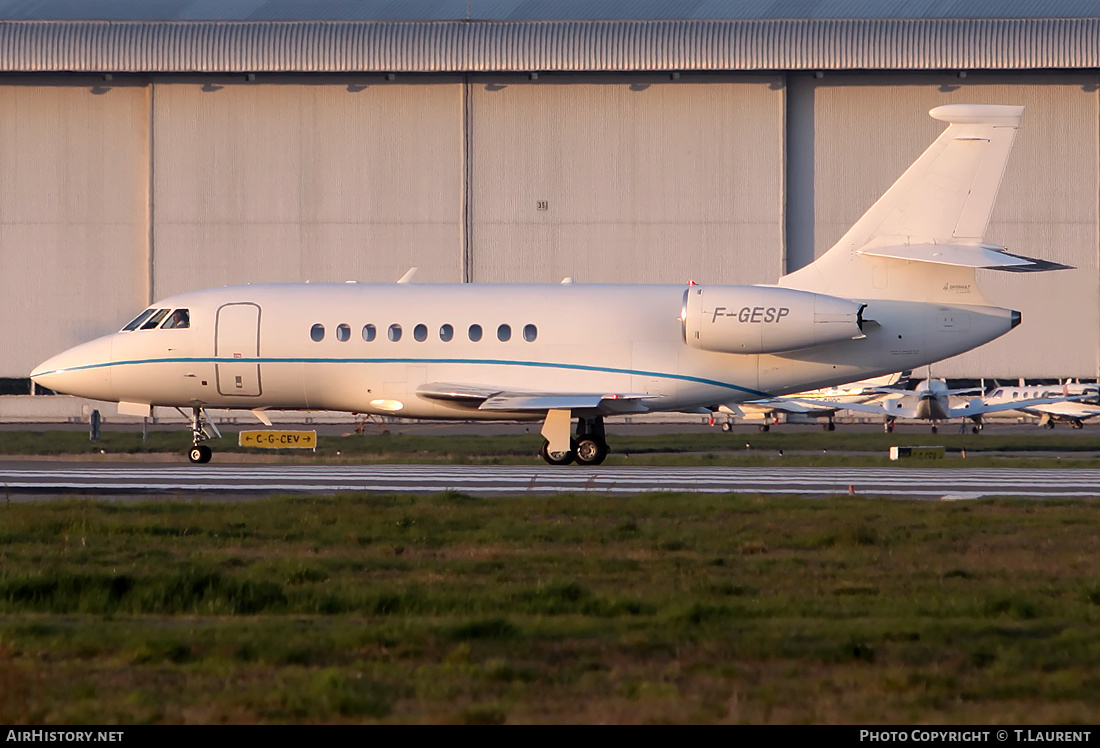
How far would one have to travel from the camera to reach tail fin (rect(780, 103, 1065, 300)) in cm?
2436

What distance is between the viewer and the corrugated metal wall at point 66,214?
Result: 46.8 metres

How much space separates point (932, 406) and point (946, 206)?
20.0m

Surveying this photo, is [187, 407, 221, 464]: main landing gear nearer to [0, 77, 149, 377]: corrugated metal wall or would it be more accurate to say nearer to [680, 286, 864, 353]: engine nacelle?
[680, 286, 864, 353]: engine nacelle

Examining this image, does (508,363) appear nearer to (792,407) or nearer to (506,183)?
(792,407)

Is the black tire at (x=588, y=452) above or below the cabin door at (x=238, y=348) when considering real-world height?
below

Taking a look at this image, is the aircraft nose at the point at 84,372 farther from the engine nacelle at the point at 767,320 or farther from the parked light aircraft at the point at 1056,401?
the parked light aircraft at the point at 1056,401

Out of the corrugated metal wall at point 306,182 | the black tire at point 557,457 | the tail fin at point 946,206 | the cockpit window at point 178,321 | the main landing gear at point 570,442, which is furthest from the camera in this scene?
the corrugated metal wall at point 306,182

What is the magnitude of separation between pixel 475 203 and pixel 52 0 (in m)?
18.3

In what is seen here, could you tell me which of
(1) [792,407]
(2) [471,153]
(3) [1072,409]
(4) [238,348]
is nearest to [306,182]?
(2) [471,153]

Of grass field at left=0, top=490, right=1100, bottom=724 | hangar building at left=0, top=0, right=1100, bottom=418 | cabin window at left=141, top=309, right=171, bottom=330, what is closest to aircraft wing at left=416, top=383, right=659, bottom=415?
cabin window at left=141, top=309, right=171, bottom=330

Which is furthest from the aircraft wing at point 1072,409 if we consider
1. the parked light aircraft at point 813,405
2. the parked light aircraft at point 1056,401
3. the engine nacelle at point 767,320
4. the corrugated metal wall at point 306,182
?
the engine nacelle at point 767,320

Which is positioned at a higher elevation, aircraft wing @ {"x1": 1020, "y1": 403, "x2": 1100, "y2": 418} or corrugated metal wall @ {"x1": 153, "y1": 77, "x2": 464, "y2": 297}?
corrugated metal wall @ {"x1": 153, "y1": 77, "x2": 464, "y2": 297}

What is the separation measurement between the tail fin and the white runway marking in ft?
12.4

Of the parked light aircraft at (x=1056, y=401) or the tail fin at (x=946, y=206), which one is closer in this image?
the tail fin at (x=946, y=206)
